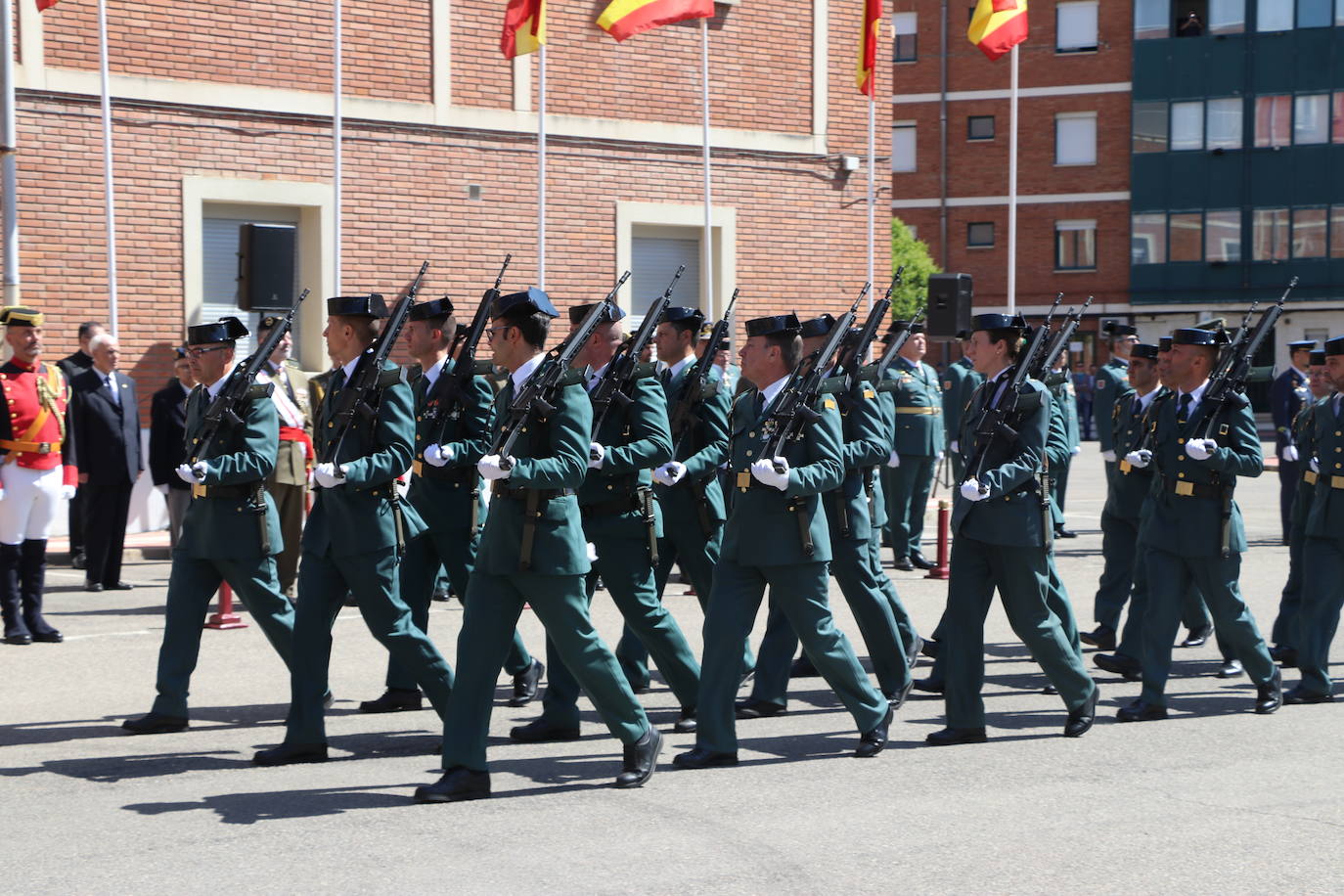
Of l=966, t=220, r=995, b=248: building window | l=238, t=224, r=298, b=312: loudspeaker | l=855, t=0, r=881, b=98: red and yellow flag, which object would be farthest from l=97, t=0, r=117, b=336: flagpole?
l=966, t=220, r=995, b=248: building window

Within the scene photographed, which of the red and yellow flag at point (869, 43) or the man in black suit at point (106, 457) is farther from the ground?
the red and yellow flag at point (869, 43)

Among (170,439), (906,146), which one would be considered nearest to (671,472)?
(170,439)

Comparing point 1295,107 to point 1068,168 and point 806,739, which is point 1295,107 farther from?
point 806,739

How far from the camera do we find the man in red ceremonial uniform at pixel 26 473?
10.7 metres

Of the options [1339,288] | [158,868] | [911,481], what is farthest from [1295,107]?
[158,868]

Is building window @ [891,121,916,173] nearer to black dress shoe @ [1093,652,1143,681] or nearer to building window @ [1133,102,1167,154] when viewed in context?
building window @ [1133,102,1167,154]

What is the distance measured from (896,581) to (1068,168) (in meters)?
38.0

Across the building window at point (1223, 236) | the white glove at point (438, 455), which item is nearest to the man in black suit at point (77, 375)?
the white glove at point (438, 455)

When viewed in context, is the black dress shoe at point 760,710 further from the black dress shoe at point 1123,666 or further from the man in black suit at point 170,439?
the man in black suit at point 170,439

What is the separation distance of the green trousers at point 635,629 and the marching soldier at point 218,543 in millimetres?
1224

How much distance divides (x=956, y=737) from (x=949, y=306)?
12.1 metres

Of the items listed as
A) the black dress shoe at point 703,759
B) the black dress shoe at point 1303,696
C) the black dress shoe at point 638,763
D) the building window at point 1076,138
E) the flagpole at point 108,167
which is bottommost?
the black dress shoe at point 1303,696

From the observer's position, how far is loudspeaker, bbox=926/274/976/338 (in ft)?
64.1

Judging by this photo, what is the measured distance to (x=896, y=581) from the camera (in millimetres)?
14156
